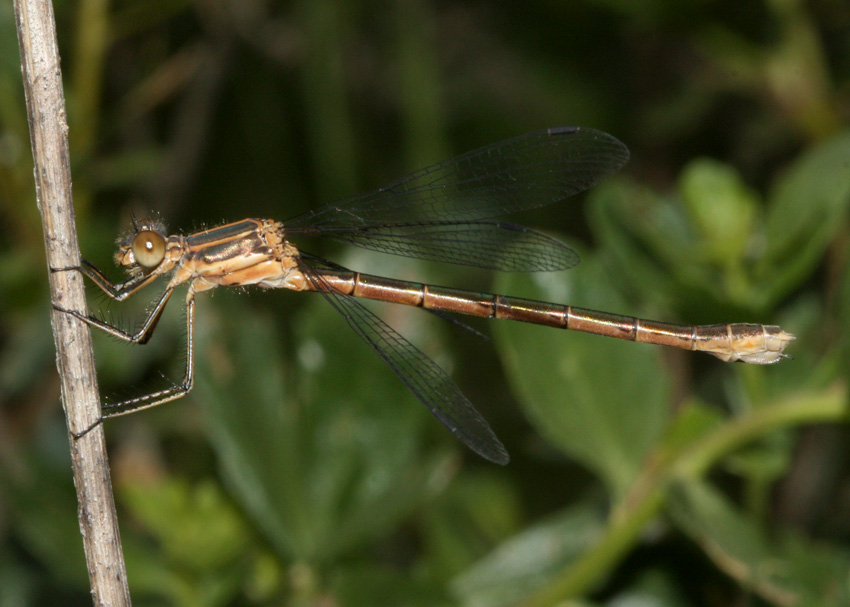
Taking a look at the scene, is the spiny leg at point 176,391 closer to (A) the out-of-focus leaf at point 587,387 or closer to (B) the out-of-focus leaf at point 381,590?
(B) the out-of-focus leaf at point 381,590

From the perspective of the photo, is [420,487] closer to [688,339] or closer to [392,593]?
[392,593]

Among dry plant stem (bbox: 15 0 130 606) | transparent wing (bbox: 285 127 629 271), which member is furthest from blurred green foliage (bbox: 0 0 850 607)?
dry plant stem (bbox: 15 0 130 606)

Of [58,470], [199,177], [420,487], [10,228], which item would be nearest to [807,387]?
[420,487]

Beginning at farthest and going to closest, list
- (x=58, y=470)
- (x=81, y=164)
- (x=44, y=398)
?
1. (x=44, y=398)
2. (x=81, y=164)
3. (x=58, y=470)

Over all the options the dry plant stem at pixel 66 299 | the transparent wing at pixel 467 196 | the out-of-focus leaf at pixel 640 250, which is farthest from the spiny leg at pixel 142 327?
the out-of-focus leaf at pixel 640 250

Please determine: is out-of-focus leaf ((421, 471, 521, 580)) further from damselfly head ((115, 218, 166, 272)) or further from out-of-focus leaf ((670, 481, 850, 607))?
damselfly head ((115, 218, 166, 272))

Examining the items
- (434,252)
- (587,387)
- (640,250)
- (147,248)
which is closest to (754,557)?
(587,387)

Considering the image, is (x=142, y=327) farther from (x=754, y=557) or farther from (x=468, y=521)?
(x=754, y=557)
